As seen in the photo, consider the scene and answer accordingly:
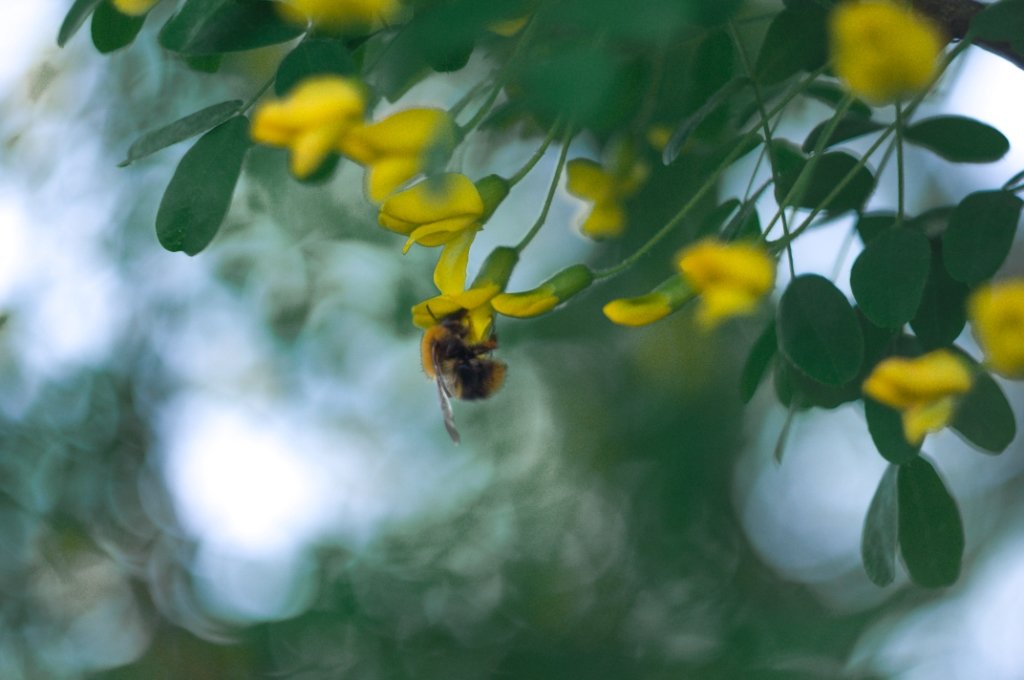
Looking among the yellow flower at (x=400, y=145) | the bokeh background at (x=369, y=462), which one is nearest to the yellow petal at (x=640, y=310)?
the yellow flower at (x=400, y=145)

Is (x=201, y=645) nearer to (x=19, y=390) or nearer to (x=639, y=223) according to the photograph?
(x=19, y=390)

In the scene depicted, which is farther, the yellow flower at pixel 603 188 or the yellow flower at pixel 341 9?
the yellow flower at pixel 603 188

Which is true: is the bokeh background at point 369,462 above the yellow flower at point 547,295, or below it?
below

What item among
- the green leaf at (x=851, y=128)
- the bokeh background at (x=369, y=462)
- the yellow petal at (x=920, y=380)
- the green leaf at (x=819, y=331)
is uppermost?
the yellow petal at (x=920, y=380)

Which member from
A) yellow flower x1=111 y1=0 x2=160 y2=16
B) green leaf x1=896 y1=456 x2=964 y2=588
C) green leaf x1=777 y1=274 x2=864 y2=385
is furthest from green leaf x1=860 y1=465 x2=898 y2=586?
yellow flower x1=111 y1=0 x2=160 y2=16

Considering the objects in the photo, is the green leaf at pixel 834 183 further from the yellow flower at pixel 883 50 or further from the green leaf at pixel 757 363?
the yellow flower at pixel 883 50

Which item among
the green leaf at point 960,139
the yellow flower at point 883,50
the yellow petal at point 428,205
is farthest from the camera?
the green leaf at point 960,139

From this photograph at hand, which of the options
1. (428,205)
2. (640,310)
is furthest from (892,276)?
(428,205)

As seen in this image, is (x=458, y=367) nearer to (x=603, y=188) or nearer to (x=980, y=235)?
(x=603, y=188)
